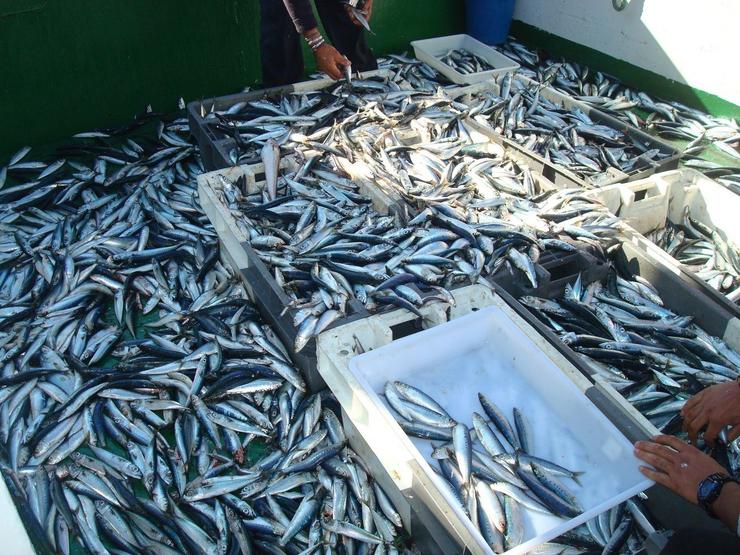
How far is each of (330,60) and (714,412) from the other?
3.97 m

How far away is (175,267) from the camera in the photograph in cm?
400

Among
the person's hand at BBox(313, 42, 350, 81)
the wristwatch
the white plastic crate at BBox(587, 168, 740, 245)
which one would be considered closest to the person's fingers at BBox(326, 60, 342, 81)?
the person's hand at BBox(313, 42, 350, 81)

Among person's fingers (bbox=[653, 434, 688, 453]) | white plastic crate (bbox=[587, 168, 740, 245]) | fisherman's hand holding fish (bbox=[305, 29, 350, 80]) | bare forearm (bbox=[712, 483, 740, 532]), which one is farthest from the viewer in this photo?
fisherman's hand holding fish (bbox=[305, 29, 350, 80])

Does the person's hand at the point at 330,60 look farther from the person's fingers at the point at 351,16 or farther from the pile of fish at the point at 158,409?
the pile of fish at the point at 158,409

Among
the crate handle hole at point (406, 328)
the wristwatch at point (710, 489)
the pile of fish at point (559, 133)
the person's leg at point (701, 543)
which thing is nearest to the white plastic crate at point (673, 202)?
the pile of fish at point (559, 133)

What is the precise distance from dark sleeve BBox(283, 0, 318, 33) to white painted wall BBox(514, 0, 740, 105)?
3.82m

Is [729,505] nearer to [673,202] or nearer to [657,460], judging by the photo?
Result: [657,460]

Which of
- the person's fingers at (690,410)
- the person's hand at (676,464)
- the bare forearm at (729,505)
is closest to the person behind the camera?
the bare forearm at (729,505)

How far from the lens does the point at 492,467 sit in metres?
2.35

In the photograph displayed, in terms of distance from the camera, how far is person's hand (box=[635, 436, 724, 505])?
2043 millimetres

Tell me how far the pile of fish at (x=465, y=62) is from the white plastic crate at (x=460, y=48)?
7cm

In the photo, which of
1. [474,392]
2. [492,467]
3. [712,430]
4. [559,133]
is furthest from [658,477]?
[559,133]

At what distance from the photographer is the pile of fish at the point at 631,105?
5.52 meters

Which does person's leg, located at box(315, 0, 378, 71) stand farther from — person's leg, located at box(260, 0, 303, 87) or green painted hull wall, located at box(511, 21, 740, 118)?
green painted hull wall, located at box(511, 21, 740, 118)
